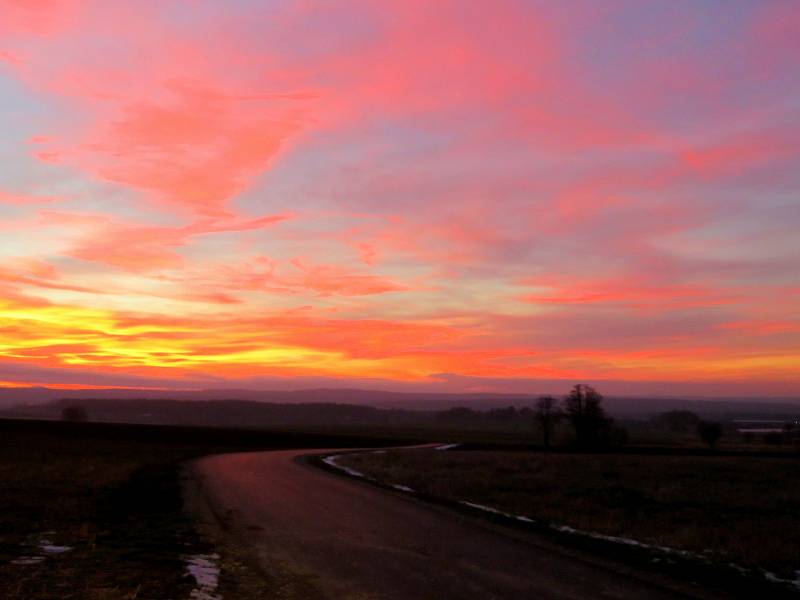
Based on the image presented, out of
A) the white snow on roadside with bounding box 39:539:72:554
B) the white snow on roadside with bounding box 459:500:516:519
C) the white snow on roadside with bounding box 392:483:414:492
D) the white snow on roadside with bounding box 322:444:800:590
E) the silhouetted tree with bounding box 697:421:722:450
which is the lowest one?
the silhouetted tree with bounding box 697:421:722:450

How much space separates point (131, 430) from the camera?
94625mm

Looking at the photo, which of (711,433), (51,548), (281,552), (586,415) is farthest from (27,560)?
(711,433)

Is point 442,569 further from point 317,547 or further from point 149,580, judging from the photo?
point 149,580

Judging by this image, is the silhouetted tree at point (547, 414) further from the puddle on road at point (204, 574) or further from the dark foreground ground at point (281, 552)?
the puddle on road at point (204, 574)

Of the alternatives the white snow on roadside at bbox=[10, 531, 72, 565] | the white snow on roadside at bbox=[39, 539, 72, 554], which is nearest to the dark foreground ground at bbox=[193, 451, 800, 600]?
the white snow on roadside at bbox=[39, 539, 72, 554]

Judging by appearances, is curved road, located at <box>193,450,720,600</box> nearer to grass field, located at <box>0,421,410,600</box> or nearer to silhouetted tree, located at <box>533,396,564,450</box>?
grass field, located at <box>0,421,410,600</box>

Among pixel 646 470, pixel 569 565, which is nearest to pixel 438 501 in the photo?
pixel 569 565

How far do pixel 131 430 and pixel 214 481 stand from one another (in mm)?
71919

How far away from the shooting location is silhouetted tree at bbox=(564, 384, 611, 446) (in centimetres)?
9419

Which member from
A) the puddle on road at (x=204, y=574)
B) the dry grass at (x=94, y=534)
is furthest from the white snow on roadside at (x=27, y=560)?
the puddle on road at (x=204, y=574)

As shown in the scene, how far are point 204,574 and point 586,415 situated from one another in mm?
89881

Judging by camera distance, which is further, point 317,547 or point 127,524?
point 127,524

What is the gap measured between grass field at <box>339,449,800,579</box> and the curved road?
301 centimetres

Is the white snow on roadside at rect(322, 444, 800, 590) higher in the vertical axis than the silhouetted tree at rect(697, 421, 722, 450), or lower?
higher
